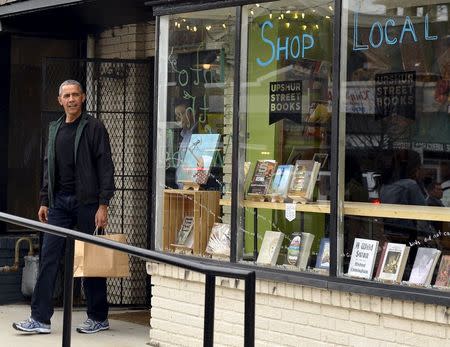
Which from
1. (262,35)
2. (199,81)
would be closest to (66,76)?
(199,81)

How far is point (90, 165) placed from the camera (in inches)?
325

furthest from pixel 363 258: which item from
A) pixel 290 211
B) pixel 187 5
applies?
pixel 187 5

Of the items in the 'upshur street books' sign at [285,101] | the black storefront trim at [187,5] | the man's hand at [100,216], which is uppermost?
the black storefront trim at [187,5]

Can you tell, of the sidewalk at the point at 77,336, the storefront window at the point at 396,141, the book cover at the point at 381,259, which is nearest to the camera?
the sidewalk at the point at 77,336

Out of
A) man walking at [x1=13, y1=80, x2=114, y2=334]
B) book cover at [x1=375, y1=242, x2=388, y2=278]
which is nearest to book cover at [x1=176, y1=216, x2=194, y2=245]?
man walking at [x1=13, y1=80, x2=114, y2=334]

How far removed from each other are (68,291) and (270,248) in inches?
76.6

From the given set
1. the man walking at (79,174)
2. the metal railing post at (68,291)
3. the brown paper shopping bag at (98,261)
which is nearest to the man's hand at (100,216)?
the man walking at (79,174)

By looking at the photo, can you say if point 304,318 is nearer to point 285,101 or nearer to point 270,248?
point 270,248

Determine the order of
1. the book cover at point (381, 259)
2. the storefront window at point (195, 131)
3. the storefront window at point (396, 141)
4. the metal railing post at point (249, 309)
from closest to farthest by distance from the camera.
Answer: the metal railing post at point (249, 309) → the storefront window at point (396, 141) → the book cover at point (381, 259) → the storefront window at point (195, 131)

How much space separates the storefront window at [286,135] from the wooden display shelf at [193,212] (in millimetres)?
405

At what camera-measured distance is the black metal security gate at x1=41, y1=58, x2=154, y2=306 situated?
32.8ft

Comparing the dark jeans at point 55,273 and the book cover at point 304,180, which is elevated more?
the book cover at point 304,180

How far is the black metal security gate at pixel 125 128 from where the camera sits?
10000 mm

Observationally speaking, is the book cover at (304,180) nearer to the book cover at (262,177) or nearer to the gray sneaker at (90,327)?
the book cover at (262,177)
